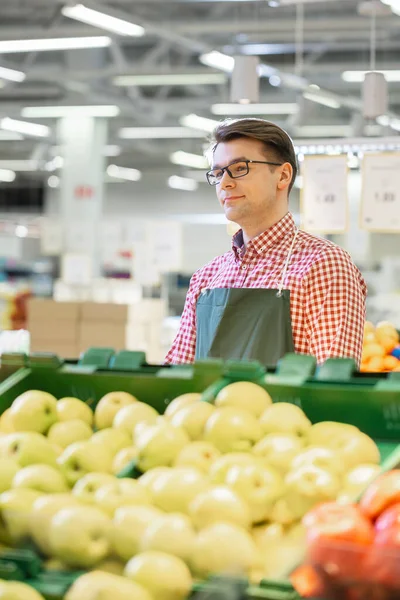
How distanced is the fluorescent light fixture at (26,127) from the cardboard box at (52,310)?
24.9 feet

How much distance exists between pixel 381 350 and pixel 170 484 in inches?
157

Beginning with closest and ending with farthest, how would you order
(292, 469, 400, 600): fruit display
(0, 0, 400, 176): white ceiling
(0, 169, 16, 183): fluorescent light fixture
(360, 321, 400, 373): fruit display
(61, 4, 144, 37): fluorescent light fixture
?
1. (292, 469, 400, 600): fruit display
2. (360, 321, 400, 373): fruit display
3. (61, 4, 144, 37): fluorescent light fixture
4. (0, 0, 400, 176): white ceiling
5. (0, 169, 16, 183): fluorescent light fixture

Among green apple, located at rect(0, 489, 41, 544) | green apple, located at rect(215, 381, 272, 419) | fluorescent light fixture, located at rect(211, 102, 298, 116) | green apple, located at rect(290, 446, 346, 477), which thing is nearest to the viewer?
green apple, located at rect(0, 489, 41, 544)

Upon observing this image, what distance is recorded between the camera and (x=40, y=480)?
1524 millimetres

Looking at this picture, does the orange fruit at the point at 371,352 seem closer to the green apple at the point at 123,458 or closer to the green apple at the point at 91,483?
the green apple at the point at 123,458

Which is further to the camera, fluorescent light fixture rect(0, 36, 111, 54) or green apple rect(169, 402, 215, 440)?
fluorescent light fixture rect(0, 36, 111, 54)

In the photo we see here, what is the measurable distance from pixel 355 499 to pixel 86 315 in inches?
337

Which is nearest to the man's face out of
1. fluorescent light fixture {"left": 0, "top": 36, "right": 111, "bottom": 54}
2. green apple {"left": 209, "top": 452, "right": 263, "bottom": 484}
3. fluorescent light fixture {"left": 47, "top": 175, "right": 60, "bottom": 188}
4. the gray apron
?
the gray apron

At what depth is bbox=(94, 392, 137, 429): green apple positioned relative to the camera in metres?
2.03

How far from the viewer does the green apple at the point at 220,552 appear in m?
1.24

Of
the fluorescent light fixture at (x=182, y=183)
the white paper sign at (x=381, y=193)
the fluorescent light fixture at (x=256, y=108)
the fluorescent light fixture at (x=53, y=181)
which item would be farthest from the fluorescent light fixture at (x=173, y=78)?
the fluorescent light fixture at (x=53, y=181)

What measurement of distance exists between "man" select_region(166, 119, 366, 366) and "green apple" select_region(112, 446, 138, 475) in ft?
3.56

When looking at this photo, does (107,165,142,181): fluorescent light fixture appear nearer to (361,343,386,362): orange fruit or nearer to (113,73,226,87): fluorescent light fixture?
→ (113,73,226,87): fluorescent light fixture

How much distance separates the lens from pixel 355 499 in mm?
1414
